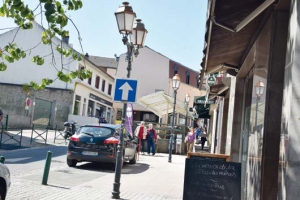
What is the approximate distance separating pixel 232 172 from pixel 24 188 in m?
4.93

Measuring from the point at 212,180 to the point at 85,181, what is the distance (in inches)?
209

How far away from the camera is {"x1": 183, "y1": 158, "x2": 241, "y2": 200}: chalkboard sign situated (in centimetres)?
530

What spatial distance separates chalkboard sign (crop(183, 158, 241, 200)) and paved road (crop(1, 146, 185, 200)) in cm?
287

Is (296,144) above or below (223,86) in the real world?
below

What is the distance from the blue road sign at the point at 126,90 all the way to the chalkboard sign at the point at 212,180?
328cm

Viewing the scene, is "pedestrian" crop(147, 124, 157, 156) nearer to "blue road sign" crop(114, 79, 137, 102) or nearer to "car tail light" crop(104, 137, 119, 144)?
"car tail light" crop(104, 137, 119, 144)

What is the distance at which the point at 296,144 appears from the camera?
129 inches

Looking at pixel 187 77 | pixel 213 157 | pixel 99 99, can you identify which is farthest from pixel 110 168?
pixel 187 77

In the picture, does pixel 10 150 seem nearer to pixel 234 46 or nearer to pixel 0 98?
pixel 234 46

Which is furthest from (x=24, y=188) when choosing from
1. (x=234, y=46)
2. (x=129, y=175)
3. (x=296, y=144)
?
(x=296, y=144)

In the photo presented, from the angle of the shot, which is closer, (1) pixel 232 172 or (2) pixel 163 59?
(1) pixel 232 172

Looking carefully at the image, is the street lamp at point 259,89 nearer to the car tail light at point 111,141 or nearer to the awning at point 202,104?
the car tail light at point 111,141

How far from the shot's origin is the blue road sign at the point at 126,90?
8.51 m

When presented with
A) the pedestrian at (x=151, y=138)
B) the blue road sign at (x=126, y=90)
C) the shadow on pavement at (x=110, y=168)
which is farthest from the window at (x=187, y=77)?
the blue road sign at (x=126, y=90)
